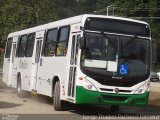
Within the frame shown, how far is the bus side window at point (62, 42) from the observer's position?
16.5 m

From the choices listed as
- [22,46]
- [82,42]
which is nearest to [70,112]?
[82,42]

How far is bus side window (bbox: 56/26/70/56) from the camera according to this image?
16.5 meters

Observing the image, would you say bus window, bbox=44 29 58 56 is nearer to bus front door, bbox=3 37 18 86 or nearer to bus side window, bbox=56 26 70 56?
bus side window, bbox=56 26 70 56

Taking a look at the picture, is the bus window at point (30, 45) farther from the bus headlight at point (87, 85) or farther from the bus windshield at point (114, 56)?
the bus headlight at point (87, 85)

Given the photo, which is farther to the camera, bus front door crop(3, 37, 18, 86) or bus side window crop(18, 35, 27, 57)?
bus front door crop(3, 37, 18, 86)

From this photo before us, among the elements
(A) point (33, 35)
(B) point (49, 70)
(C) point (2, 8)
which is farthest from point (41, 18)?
(B) point (49, 70)

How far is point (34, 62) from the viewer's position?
20.4m

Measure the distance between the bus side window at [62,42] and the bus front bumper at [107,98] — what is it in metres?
2.07

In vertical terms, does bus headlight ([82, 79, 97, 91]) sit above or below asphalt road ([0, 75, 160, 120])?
above

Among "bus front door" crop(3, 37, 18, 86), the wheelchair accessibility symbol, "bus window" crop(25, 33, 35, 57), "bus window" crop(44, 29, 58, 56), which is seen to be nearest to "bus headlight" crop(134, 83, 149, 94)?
the wheelchair accessibility symbol

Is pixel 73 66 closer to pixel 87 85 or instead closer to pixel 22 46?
pixel 87 85

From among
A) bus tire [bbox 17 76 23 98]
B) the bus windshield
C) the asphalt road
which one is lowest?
the asphalt road

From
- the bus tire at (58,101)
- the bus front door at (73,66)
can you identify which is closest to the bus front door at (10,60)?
the bus tire at (58,101)

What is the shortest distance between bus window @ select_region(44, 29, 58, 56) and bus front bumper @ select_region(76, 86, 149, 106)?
11.0 feet
